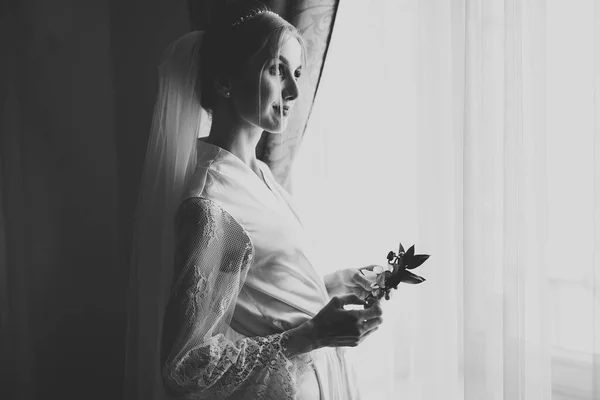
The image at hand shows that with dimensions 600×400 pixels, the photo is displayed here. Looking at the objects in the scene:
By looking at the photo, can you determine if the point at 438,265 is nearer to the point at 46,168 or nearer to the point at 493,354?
the point at 493,354

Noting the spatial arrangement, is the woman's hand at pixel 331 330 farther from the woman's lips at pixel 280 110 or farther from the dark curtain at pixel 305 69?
the dark curtain at pixel 305 69

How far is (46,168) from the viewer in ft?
6.01

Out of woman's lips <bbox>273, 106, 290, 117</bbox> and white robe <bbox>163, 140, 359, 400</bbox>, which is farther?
woman's lips <bbox>273, 106, 290, 117</bbox>

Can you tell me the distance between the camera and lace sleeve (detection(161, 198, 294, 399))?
3.28 feet

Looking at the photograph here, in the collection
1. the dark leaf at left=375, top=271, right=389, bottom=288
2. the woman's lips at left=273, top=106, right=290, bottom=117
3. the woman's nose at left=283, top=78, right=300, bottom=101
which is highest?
the woman's nose at left=283, top=78, right=300, bottom=101

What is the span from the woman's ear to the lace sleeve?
25 centimetres

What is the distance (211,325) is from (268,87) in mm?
458

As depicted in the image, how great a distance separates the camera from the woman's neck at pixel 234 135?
1.22 meters

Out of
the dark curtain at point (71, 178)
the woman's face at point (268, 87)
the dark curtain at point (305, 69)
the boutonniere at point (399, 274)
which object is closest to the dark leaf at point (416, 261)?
the boutonniere at point (399, 274)

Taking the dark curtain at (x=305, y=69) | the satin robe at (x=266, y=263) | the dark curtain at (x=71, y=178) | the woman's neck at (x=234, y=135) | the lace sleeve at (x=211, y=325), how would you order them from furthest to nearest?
1. the dark curtain at (x=71, y=178)
2. the dark curtain at (x=305, y=69)
3. the woman's neck at (x=234, y=135)
4. the satin robe at (x=266, y=263)
5. the lace sleeve at (x=211, y=325)

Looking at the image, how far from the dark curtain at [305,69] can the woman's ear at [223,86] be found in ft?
1.21

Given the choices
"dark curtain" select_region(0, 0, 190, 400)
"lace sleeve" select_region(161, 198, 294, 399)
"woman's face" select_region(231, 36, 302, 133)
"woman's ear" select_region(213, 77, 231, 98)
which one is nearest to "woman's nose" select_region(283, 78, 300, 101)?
"woman's face" select_region(231, 36, 302, 133)

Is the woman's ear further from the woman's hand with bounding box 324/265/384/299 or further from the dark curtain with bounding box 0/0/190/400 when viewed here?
the dark curtain with bounding box 0/0/190/400

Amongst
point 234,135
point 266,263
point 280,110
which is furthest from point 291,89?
point 266,263
